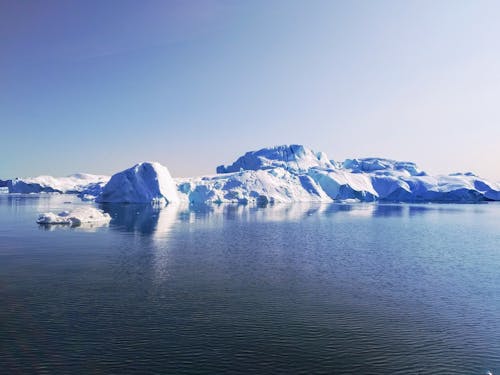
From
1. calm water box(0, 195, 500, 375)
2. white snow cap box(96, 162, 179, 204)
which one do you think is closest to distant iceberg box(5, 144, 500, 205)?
white snow cap box(96, 162, 179, 204)

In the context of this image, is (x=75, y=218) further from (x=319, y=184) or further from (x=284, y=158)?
(x=284, y=158)

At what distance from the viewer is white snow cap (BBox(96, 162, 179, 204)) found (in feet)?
323

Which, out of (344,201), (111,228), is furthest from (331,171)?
(111,228)

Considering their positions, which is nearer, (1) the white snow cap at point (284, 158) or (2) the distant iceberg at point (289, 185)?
(2) the distant iceberg at point (289, 185)

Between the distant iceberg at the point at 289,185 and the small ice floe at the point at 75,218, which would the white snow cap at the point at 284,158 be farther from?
the small ice floe at the point at 75,218

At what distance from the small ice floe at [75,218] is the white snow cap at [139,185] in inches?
1727

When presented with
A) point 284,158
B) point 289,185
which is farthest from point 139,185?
point 284,158

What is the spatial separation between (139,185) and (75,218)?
47.8m

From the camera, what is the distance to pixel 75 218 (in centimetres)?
5150

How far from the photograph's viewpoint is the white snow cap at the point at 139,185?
9856 cm

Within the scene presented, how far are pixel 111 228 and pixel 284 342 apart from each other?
37.7 m

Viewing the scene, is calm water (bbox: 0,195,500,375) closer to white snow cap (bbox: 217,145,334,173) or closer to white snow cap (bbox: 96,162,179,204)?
white snow cap (bbox: 96,162,179,204)

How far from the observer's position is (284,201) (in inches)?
5202

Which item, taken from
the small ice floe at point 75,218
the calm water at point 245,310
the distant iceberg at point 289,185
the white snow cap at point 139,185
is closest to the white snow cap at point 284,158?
the distant iceberg at point 289,185
